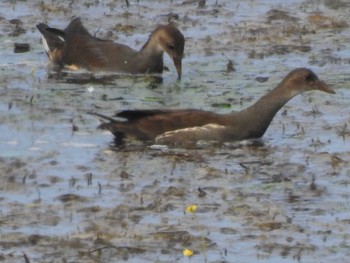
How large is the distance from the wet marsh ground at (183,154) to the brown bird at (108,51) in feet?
0.66

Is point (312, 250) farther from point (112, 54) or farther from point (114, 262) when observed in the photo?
point (112, 54)

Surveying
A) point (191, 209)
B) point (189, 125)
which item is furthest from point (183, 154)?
point (191, 209)

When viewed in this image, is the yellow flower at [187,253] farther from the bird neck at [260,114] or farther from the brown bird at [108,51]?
the brown bird at [108,51]

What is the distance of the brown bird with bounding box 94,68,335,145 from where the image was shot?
566 inches

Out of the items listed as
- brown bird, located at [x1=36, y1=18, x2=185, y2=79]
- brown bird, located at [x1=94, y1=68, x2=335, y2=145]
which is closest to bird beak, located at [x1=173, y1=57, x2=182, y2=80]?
brown bird, located at [x1=36, y1=18, x2=185, y2=79]

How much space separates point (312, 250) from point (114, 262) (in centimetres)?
136

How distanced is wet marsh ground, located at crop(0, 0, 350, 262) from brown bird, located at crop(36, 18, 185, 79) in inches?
7.9

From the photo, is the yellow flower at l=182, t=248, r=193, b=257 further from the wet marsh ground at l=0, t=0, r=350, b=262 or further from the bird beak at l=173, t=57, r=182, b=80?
the bird beak at l=173, t=57, r=182, b=80

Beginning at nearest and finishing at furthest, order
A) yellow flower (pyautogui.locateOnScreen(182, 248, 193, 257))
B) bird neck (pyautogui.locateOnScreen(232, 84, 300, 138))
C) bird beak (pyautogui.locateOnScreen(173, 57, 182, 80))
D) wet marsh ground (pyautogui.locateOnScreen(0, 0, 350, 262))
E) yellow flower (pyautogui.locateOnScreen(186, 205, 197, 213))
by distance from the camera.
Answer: yellow flower (pyautogui.locateOnScreen(182, 248, 193, 257))
wet marsh ground (pyautogui.locateOnScreen(0, 0, 350, 262))
yellow flower (pyautogui.locateOnScreen(186, 205, 197, 213))
bird neck (pyautogui.locateOnScreen(232, 84, 300, 138))
bird beak (pyautogui.locateOnScreen(173, 57, 182, 80))

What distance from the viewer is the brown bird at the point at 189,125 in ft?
47.2

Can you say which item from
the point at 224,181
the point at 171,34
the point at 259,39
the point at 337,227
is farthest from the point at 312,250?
the point at 259,39

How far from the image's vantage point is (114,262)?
34.1 ft

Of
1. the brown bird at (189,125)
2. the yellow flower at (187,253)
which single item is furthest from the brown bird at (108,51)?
the yellow flower at (187,253)

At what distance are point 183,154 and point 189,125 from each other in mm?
482
